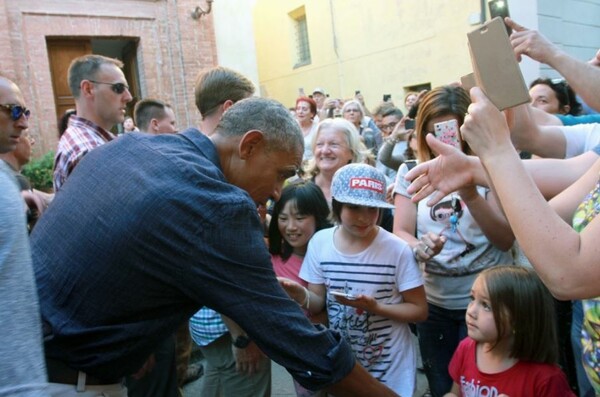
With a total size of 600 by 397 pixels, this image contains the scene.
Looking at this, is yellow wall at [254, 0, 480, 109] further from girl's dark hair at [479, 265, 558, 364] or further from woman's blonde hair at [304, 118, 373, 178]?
girl's dark hair at [479, 265, 558, 364]

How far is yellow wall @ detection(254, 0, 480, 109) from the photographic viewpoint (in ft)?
37.9

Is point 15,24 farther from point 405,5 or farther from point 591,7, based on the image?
point 591,7

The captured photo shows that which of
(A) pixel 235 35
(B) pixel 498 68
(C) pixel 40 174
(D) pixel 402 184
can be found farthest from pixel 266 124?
(A) pixel 235 35

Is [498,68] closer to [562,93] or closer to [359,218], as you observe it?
[359,218]

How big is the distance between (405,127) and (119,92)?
2.47m

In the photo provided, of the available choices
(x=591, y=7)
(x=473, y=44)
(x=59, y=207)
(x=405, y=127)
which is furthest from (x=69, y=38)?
(x=591, y=7)

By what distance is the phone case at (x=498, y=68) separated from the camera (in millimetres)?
1234

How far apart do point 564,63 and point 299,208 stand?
1513mm

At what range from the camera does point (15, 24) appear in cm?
775

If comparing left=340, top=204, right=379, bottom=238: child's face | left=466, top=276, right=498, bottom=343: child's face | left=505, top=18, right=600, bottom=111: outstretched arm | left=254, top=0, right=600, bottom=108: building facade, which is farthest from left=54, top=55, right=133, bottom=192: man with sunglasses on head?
left=254, top=0, right=600, bottom=108: building facade

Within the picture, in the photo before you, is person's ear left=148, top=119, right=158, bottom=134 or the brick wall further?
the brick wall

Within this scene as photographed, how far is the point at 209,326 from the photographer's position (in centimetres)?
250

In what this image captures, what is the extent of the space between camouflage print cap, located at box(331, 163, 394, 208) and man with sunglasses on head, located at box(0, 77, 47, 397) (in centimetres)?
153

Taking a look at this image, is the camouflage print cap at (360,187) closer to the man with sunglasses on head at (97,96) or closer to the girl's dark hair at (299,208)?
the girl's dark hair at (299,208)
